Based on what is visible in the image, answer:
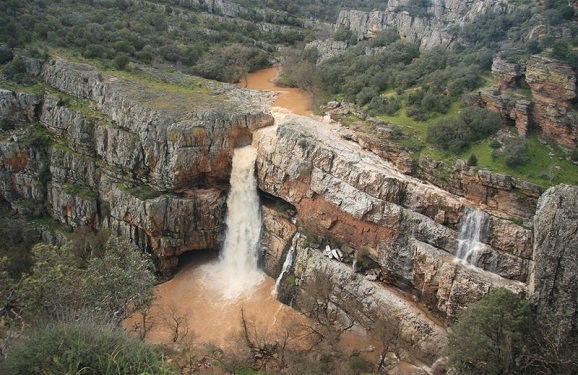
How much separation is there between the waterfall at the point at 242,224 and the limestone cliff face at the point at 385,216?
1.09 metres

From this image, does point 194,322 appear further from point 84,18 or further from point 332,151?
point 84,18

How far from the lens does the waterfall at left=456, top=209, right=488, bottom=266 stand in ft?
87.1

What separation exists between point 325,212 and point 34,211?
2407cm

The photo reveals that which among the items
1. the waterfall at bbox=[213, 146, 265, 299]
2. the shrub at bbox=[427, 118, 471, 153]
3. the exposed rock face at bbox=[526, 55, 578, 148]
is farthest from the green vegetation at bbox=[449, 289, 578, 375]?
the waterfall at bbox=[213, 146, 265, 299]

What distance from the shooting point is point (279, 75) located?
52.5m

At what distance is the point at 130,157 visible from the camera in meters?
34.9

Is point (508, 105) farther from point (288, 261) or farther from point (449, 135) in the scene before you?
point (288, 261)

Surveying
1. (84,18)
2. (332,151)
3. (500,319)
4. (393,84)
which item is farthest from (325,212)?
(84,18)

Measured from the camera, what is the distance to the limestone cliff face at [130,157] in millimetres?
34188

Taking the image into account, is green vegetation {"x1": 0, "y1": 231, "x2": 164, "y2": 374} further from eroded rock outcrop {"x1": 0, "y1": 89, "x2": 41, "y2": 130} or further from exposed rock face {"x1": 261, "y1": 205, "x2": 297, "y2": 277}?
eroded rock outcrop {"x1": 0, "y1": 89, "x2": 41, "y2": 130}

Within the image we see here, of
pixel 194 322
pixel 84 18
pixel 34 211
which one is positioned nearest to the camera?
pixel 194 322

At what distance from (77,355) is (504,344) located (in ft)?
57.9

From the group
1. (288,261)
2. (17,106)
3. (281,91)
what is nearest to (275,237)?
(288,261)

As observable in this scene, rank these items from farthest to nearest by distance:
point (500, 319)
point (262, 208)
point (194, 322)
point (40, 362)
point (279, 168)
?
point (262, 208)
point (279, 168)
point (194, 322)
point (500, 319)
point (40, 362)
